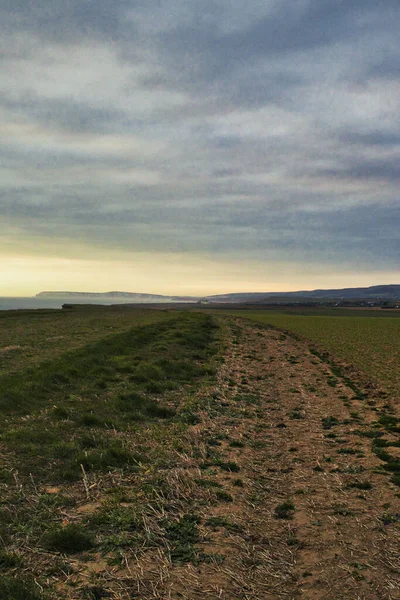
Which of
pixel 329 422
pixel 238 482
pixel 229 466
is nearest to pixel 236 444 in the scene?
pixel 229 466

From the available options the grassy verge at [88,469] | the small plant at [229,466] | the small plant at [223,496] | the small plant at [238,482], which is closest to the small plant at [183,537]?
the grassy verge at [88,469]

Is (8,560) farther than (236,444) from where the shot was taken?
No

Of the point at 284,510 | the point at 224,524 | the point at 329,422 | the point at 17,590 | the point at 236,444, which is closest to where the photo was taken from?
the point at 17,590

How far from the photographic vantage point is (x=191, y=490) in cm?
970

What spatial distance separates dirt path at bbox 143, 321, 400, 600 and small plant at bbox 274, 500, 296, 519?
A: 0.02 metres

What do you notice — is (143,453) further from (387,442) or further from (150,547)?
(387,442)

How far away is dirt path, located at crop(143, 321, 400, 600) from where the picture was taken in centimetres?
651

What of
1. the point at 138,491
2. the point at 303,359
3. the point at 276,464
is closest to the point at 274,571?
the point at 138,491

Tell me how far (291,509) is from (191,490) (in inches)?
92.2

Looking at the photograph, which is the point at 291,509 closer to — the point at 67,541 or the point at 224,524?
the point at 224,524

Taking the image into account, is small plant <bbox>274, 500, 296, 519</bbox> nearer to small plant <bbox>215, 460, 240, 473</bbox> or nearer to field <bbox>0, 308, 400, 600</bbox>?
field <bbox>0, 308, 400, 600</bbox>

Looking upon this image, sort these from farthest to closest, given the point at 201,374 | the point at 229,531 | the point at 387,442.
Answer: the point at 201,374
the point at 387,442
the point at 229,531

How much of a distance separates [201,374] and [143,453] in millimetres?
13751

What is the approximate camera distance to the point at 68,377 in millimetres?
20547
